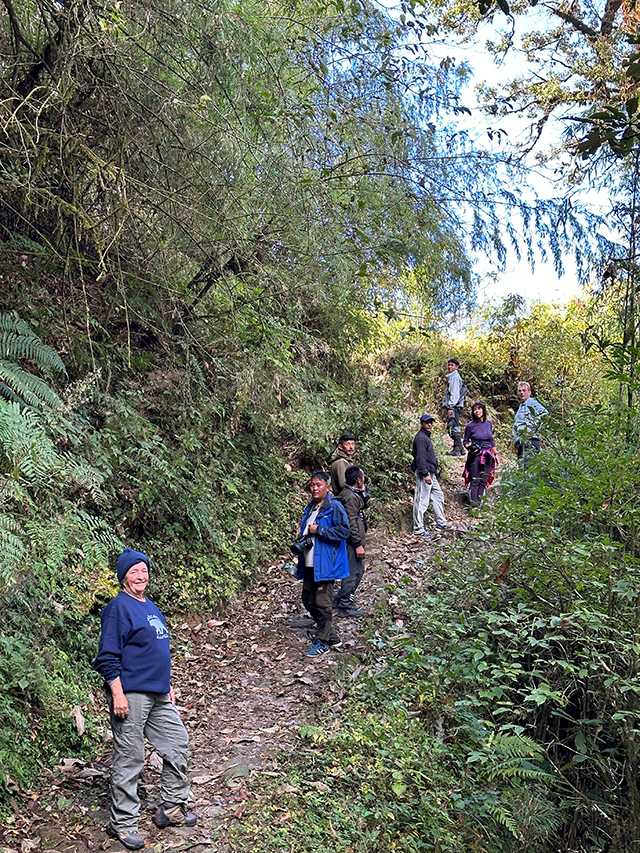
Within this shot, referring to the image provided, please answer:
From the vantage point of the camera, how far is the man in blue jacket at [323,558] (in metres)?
7.59

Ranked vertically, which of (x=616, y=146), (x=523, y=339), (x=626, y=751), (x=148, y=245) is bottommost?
(x=626, y=751)

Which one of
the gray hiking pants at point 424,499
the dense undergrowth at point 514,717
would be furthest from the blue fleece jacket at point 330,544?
the gray hiking pants at point 424,499

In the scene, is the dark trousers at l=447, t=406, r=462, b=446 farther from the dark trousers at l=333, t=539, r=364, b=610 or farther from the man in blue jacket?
the man in blue jacket

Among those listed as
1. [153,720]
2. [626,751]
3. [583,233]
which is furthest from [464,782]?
[583,233]

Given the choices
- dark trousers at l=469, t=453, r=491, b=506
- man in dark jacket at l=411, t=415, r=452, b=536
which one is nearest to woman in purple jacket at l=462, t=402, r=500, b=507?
dark trousers at l=469, t=453, r=491, b=506

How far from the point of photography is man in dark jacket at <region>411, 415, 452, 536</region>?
11.0m

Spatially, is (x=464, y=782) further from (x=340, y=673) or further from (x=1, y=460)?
(x=1, y=460)

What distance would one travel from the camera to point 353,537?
8.32m

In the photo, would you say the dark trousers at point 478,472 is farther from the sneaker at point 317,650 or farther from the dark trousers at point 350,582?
the sneaker at point 317,650

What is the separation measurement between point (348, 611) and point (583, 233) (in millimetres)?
5269

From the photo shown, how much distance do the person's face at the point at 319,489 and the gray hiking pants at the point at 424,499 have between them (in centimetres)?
370

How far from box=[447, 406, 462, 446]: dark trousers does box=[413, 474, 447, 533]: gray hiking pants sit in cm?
520

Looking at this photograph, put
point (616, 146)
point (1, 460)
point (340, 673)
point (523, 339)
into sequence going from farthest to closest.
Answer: point (523, 339)
point (340, 673)
point (1, 460)
point (616, 146)

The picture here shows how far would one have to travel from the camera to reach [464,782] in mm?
5535
